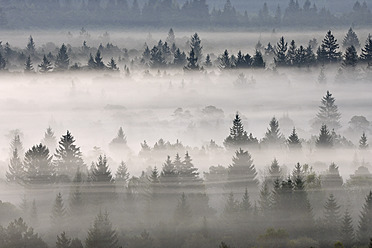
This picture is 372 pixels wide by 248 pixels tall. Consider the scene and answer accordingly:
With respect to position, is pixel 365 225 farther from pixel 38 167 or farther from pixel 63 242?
pixel 38 167

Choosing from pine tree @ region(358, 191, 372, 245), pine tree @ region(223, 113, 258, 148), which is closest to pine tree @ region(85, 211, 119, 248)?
pine tree @ region(358, 191, 372, 245)

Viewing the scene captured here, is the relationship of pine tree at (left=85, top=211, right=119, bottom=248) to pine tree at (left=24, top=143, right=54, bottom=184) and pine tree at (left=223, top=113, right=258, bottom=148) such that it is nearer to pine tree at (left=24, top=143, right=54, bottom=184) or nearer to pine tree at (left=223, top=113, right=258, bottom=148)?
pine tree at (left=24, top=143, right=54, bottom=184)

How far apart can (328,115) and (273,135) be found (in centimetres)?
2199

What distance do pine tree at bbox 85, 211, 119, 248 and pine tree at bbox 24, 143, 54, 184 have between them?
2042 centimetres

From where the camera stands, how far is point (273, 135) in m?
148

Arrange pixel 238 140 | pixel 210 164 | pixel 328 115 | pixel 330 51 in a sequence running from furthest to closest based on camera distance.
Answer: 1. pixel 330 51
2. pixel 328 115
3. pixel 238 140
4. pixel 210 164

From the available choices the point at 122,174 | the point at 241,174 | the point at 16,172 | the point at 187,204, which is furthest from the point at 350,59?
the point at 187,204

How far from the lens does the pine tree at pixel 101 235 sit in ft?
315

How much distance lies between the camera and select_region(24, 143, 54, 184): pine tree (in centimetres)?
12012

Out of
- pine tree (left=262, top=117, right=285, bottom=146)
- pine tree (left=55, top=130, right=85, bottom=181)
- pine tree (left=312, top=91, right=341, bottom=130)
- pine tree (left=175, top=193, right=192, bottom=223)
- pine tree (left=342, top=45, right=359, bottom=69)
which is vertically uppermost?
pine tree (left=342, top=45, right=359, bottom=69)

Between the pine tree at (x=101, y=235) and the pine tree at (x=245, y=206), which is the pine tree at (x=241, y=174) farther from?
the pine tree at (x=101, y=235)

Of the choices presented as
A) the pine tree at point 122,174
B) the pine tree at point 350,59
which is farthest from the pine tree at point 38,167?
the pine tree at point 350,59

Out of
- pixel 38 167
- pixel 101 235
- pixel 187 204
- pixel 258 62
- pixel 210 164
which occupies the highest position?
pixel 258 62

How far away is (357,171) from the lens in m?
121
